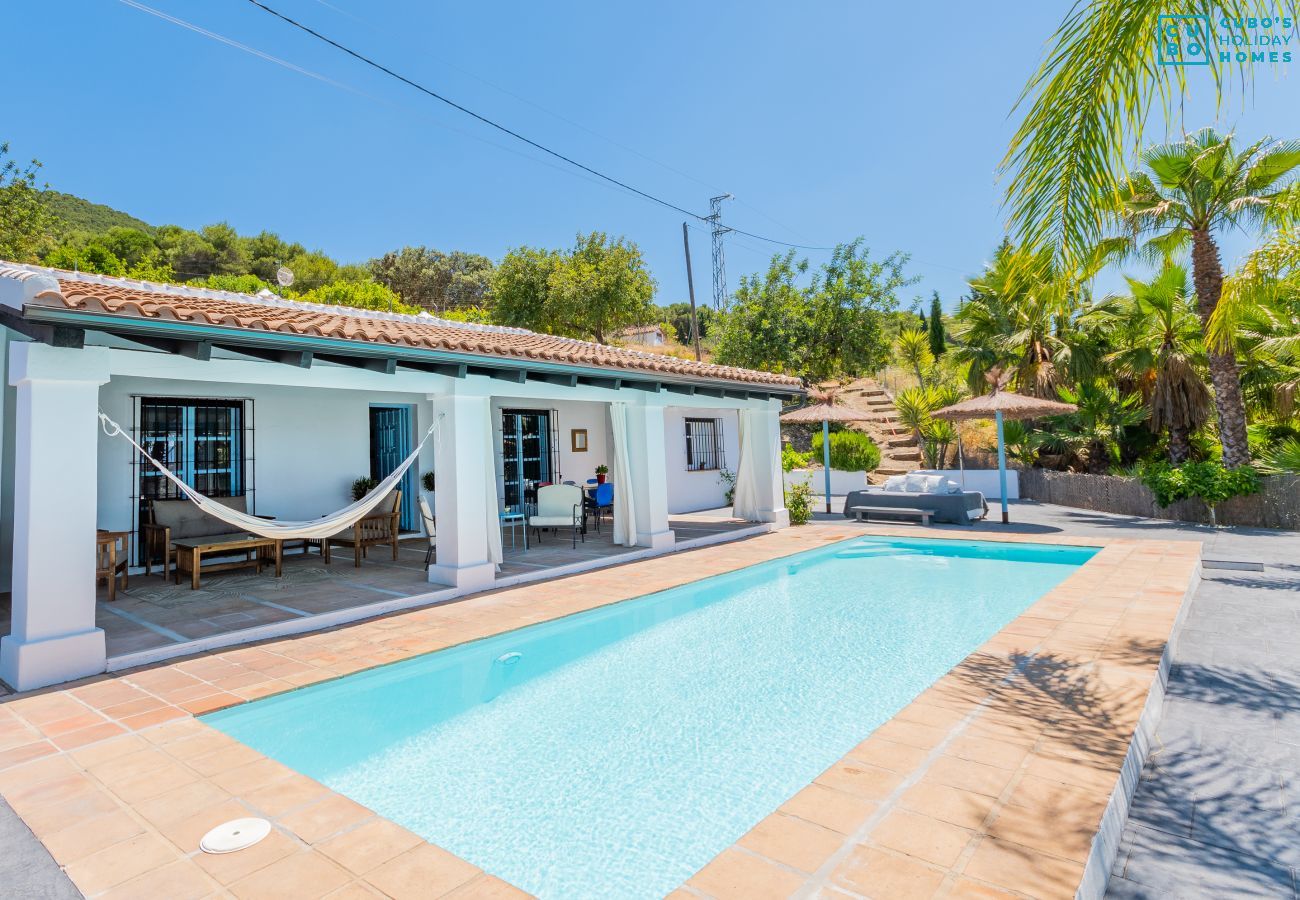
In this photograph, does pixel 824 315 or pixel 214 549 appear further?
pixel 824 315

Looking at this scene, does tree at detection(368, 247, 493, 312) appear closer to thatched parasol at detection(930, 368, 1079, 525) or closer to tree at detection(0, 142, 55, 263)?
tree at detection(0, 142, 55, 263)

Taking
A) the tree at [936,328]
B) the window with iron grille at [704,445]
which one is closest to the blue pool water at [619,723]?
the window with iron grille at [704,445]

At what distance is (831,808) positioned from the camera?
2.86m

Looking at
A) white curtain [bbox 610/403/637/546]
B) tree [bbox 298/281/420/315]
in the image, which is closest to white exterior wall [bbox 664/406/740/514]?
white curtain [bbox 610/403/637/546]

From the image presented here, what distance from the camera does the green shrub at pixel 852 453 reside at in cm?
2097

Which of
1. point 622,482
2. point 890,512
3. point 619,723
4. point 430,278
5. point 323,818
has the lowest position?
point 619,723

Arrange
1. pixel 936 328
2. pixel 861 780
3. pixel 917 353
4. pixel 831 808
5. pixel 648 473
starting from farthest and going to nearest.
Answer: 1. pixel 936 328
2. pixel 917 353
3. pixel 648 473
4. pixel 861 780
5. pixel 831 808

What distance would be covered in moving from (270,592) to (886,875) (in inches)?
294

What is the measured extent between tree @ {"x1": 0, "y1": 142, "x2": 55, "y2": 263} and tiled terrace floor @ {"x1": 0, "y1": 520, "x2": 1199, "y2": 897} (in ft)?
93.1

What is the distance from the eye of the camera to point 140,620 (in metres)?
6.35

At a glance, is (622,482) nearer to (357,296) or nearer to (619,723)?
(619,723)

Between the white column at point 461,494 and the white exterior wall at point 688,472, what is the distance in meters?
8.23

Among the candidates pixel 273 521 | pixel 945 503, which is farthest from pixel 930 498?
pixel 273 521

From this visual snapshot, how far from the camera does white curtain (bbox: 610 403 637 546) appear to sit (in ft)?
33.1
